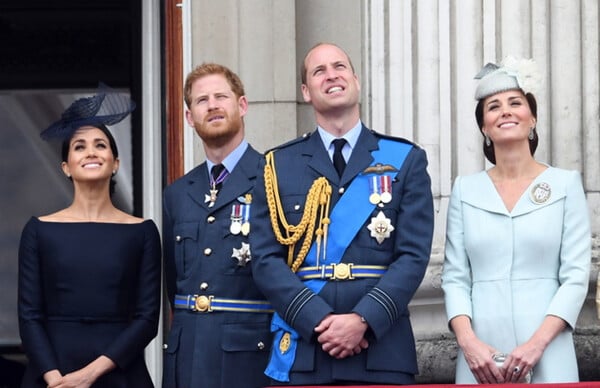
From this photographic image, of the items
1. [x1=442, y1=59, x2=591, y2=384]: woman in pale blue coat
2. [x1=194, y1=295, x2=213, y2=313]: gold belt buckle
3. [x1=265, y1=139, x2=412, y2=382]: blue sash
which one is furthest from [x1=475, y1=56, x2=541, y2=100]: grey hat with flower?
[x1=194, y1=295, x2=213, y2=313]: gold belt buckle

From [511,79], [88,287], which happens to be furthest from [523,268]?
[88,287]

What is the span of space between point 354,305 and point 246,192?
2.94 feet

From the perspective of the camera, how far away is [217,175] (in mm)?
7250

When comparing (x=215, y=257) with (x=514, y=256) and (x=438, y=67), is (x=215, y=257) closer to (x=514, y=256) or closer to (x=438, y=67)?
(x=514, y=256)

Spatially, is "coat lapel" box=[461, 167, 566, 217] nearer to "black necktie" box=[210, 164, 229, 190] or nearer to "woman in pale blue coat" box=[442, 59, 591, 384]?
"woman in pale blue coat" box=[442, 59, 591, 384]

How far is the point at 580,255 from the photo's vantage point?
6.56 metres

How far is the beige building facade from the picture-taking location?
8.09 m

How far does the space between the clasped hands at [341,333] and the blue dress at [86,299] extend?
1045 mm

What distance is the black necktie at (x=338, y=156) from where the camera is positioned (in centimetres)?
670

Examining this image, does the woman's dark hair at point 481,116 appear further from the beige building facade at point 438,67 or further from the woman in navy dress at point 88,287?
the woman in navy dress at point 88,287

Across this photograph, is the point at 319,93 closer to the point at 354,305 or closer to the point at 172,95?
the point at 354,305

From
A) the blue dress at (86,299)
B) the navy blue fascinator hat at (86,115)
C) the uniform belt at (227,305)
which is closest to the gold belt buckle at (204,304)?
the uniform belt at (227,305)

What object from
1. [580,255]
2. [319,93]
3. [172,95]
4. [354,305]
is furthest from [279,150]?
[172,95]

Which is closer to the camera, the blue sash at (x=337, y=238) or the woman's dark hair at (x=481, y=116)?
the blue sash at (x=337, y=238)
